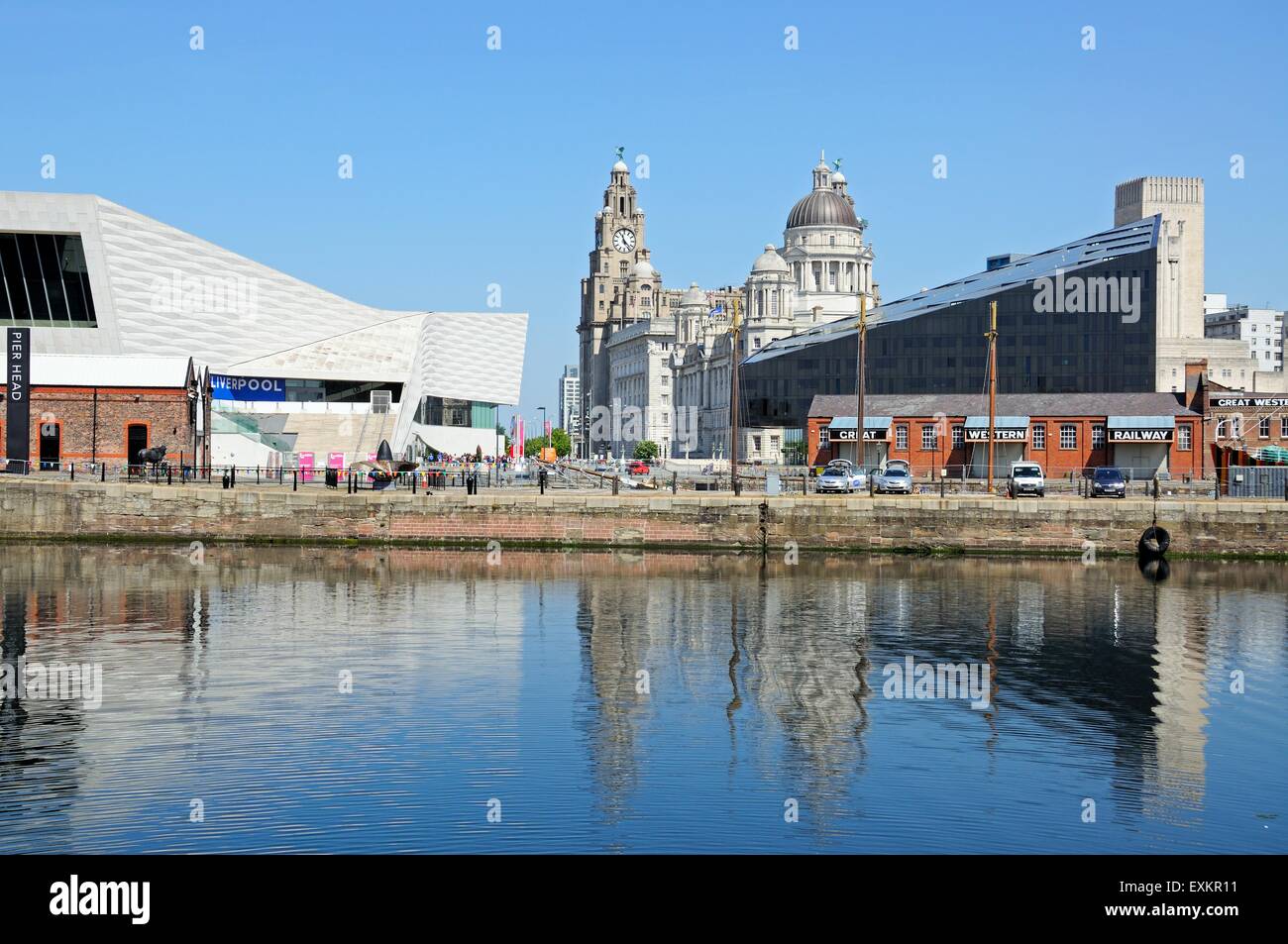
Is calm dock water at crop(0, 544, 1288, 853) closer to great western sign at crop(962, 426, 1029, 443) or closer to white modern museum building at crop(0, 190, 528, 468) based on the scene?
white modern museum building at crop(0, 190, 528, 468)

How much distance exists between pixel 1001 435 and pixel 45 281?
53.7 metres

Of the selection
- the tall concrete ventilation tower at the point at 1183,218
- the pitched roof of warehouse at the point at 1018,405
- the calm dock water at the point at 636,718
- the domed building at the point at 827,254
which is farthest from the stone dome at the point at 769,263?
the calm dock water at the point at 636,718

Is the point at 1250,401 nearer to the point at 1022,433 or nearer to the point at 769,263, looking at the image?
the point at 1022,433

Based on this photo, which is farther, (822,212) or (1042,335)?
(822,212)

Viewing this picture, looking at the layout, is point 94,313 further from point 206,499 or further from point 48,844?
point 48,844

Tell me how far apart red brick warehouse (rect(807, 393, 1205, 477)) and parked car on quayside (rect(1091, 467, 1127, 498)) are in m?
19.8

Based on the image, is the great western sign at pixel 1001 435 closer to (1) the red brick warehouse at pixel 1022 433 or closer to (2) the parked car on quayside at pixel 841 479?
(1) the red brick warehouse at pixel 1022 433

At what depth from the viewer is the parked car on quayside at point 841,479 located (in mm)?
56312

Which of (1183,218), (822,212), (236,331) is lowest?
(236,331)

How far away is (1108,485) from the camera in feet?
177

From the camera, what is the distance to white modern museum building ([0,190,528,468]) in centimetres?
6869

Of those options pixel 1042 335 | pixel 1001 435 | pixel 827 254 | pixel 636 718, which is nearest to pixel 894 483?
pixel 1001 435

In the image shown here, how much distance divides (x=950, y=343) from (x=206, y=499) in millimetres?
67506

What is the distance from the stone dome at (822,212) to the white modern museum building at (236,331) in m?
100
